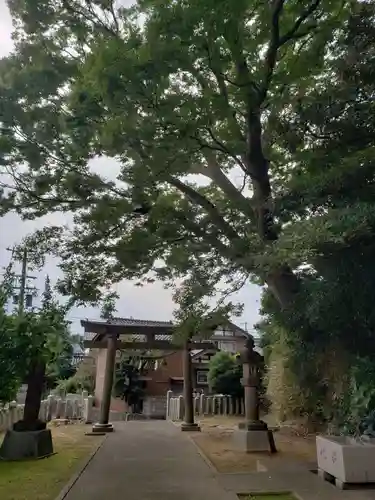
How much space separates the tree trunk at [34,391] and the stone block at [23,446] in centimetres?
41

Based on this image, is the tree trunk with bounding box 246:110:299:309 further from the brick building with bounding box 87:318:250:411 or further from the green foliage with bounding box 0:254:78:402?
the brick building with bounding box 87:318:250:411

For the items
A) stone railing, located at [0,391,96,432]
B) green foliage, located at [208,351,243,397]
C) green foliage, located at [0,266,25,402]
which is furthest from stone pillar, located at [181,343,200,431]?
green foliage, located at [0,266,25,402]

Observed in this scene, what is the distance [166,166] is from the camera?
5.39 metres

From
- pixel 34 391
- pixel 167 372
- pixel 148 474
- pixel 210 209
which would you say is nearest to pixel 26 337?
pixel 34 391

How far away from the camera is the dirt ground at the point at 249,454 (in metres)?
6.64

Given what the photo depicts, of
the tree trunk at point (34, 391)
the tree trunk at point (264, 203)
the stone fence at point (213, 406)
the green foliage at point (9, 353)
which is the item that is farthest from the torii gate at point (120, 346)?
the tree trunk at point (264, 203)

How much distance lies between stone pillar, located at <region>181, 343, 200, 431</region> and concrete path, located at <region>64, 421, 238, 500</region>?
5.68 feet

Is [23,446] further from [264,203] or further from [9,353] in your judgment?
[264,203]

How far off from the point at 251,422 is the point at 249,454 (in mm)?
884

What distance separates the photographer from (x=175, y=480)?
5.65 meters

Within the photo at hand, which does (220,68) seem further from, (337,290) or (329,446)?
(329,446)

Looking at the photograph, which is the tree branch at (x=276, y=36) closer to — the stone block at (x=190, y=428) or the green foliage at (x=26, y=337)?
the green foliage at (x=26, y=337)

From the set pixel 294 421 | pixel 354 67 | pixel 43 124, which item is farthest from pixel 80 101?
pixel 294 421

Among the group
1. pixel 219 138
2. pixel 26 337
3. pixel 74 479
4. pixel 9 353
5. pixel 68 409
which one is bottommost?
pixel 74 479
